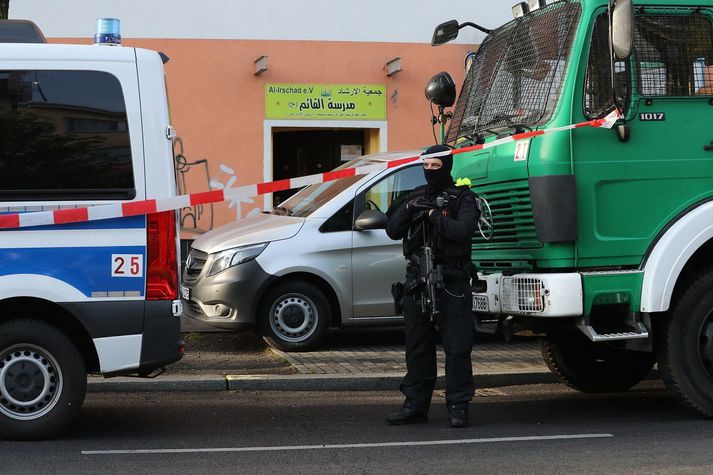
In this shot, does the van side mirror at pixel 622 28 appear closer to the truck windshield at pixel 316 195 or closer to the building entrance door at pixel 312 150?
the truck windshield at pixel 316 195

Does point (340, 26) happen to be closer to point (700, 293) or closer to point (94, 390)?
point (94, 390)

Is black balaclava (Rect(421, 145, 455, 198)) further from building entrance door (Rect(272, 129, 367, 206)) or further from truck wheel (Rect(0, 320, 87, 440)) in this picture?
building entrance door (Rect(272, 129, 367, 206))

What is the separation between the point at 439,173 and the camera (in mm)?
7176

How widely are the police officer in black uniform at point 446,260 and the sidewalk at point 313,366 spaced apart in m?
1.92

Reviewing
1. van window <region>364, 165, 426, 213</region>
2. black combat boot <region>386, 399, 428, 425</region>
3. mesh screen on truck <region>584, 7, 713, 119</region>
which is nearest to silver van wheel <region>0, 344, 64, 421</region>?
black combat boot <region>386, 399, 428, 425</region>

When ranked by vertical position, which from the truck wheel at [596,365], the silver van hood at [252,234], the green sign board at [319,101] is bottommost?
the truck wheel at [596,365]

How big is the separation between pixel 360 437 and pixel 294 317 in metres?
3.67

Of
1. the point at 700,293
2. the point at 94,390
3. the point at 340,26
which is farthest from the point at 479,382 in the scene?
the point at 340,26

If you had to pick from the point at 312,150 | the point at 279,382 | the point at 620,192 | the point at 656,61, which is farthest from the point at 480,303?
the point at 312,150

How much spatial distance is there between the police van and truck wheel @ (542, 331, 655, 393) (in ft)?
11.1

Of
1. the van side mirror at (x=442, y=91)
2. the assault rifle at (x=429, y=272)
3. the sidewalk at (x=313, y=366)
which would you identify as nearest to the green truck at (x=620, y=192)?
the assault rifle at (x=429, y=272)

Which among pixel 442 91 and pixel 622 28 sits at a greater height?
pixel 622 28

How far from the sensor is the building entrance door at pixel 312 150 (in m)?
17.0

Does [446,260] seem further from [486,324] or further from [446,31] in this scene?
[446,31]
